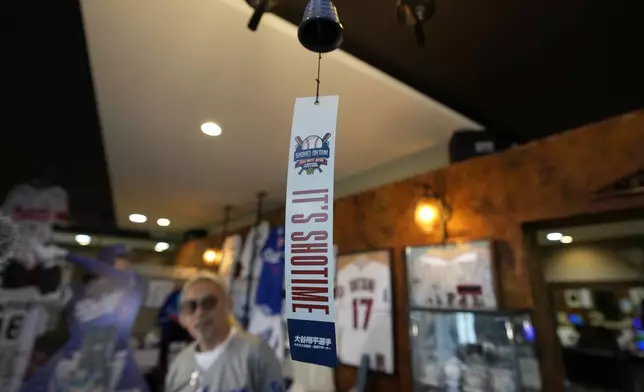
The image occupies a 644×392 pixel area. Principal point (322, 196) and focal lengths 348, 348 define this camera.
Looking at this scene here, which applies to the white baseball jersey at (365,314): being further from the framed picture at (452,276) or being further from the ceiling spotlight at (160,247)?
the ceiling spotlight at (160,247)

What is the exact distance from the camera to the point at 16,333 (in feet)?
5.29

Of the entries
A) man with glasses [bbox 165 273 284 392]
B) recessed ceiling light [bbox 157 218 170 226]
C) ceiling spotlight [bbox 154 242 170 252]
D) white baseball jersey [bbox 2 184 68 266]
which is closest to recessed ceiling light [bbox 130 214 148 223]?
recessed ceiling light [bbox 157 218 170 226]

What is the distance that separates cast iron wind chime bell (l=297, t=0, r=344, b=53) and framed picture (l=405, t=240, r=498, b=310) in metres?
1.25

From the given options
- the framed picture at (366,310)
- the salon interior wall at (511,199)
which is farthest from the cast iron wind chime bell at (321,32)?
the framed picture at (366,310)

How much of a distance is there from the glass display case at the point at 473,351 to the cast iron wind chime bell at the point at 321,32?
128 cm

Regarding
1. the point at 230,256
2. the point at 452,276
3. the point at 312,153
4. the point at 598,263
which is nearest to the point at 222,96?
the point at 312,153

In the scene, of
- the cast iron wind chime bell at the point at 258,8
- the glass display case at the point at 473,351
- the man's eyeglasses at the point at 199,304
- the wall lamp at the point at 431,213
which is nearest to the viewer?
the cast iron wind chime bell at the point at 258,8

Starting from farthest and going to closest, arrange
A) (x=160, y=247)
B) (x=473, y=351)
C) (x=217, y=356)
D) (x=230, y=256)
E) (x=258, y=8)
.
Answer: (x=230, y=256), (x=160, y=247), (x=473, y=351), (x=217, y=356), (x=258, y=8)

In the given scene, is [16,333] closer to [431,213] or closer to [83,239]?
[83,239]

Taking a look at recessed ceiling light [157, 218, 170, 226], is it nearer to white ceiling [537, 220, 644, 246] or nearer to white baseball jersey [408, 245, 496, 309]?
white baseball jersey [408, 245, 496, 309]

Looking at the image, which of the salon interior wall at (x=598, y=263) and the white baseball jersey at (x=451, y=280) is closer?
the white baseball jersey at (x=451, y=280)

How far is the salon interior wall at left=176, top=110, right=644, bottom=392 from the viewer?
4.11ft

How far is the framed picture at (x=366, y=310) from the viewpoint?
1.87 m

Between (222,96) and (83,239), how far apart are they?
A: 1.13m
